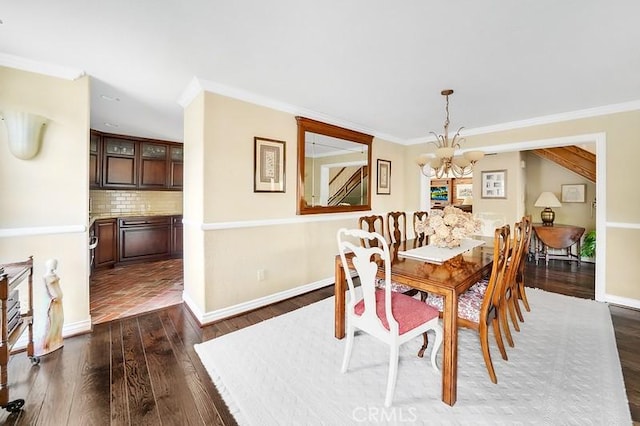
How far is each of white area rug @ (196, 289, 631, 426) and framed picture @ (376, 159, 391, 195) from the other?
272 centimetres

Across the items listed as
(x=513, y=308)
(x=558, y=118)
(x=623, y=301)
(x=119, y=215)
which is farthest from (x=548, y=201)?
(x=119, y=215)

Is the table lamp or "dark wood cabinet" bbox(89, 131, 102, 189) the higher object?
"dark wood cabinet" bbox(89, 131, 102, 189)

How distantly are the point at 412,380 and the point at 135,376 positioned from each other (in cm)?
188

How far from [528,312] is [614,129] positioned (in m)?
2.43

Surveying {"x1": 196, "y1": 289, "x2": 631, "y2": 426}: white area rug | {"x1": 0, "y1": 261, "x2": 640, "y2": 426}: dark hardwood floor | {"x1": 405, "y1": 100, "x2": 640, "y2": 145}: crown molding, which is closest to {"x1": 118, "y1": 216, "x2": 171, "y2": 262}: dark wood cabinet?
{"x1": 0, "y1": 261, "x2": 640, "y2": 426}: dark hardwood floor

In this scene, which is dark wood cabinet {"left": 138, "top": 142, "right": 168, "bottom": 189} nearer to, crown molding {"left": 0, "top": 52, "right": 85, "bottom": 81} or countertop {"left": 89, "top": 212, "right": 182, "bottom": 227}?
countertop {"left": 89, "top": 212, "right": 182, "bottom": 227}

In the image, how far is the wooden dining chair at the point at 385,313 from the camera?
5.20 ft

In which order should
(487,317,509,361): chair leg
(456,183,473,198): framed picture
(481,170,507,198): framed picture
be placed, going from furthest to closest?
(456,183,473,198): framed picture → (481,170,507,198): framed picture → (487,317,509,361): chair leg

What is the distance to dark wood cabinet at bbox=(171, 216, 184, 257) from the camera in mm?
5242

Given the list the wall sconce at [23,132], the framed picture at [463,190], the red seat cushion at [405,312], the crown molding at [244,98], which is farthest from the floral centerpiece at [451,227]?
the framed picture at [463,190]

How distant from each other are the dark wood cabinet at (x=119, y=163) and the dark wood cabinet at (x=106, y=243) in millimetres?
660

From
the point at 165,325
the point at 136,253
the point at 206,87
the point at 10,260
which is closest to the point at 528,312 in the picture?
the point at 165,325

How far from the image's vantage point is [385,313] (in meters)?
1.72

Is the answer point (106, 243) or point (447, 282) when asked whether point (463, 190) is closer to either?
point (447, 282)
